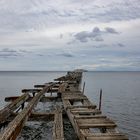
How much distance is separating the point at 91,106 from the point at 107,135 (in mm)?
6588

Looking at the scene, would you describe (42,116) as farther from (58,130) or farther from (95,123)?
(95,123)

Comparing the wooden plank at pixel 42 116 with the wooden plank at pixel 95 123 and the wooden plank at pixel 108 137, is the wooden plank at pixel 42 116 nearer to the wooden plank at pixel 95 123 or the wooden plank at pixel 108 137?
the wooden plank at pixel 95 123

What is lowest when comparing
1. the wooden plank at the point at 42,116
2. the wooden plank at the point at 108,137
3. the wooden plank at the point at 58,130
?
the wooden plank at the point at 42,116

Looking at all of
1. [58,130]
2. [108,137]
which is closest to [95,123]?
[58,130]

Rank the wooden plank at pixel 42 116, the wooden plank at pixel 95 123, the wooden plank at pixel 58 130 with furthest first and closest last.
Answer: the wooden plank at pixel 42 116
the wooden plank at pixel 95 123
the wooden plank at pixel 58 130

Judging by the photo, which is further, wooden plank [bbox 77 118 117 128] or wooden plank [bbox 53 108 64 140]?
wooden plank [bbox 77 118 117 128]

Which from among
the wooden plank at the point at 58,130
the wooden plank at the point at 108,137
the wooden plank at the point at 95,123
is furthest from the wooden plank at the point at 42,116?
the wooden plank at the point at 108,137

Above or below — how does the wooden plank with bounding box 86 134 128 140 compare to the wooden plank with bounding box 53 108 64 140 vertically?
above

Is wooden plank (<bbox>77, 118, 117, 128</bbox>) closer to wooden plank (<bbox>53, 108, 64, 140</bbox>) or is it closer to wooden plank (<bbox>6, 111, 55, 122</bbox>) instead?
wooden plank (<bbox>53, 108, 64, 140</bbox>)

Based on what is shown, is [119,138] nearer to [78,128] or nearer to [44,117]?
[78,128]

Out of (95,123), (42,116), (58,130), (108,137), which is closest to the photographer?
(108,137)

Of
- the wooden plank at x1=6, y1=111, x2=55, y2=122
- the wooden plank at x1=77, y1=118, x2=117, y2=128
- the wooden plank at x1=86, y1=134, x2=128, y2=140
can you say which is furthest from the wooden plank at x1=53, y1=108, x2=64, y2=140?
the wooden plank at x1=86, y1=134, x2=128, y2=140

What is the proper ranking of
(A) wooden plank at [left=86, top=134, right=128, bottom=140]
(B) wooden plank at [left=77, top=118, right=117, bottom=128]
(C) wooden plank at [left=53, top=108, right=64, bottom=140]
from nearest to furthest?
(A) wooden plank at [left=86, top=134, right=128, bottom=140]
(C) wooden plank at [left=53, top=108, right=64, bottom=140]
(B) wooden plank at [left=77, top=118, right=117, bottom=128]

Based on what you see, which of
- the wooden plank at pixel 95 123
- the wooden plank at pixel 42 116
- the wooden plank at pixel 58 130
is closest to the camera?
the wooden plank at pixel 58 130
